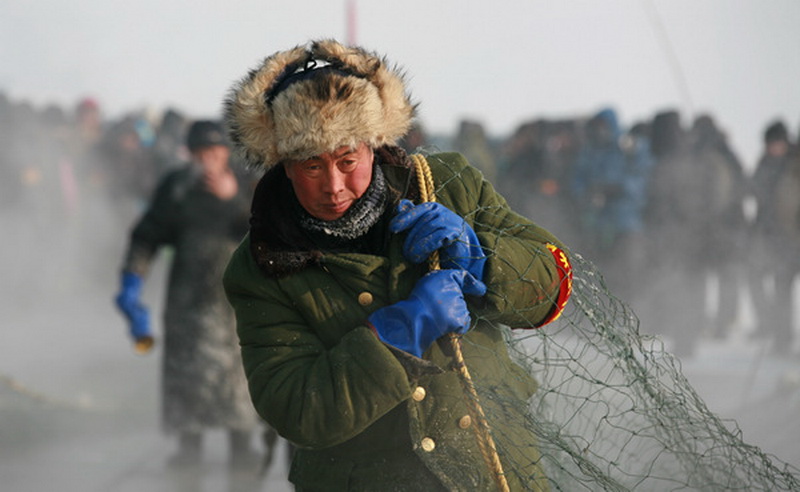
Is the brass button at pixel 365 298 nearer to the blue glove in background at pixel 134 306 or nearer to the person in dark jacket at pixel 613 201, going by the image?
the blue glove in background at pixel 134 306

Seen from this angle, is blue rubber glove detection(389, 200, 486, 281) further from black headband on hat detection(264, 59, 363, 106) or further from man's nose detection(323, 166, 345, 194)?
black headband on hat detection(264, 59, 363, 106)

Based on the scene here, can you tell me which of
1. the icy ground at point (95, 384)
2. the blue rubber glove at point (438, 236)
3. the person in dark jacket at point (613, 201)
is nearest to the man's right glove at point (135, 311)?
the icy ground at point (95, 384)

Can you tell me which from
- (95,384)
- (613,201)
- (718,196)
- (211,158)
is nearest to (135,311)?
(211,158)

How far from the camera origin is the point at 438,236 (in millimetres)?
2008

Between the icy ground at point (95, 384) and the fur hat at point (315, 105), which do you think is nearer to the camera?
the fur hat at point (315, 105)

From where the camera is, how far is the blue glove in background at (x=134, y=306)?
5191 mm

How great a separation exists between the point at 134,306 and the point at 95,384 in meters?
2.99

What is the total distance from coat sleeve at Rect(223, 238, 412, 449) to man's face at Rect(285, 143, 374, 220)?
17cm

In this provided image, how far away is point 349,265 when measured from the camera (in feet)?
6.81

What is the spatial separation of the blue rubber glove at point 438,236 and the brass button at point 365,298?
11 cm

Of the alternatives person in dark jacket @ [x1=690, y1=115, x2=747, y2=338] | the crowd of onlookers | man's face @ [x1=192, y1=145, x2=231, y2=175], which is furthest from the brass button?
person in dark jacket @ [x1=690, y1=115, x2=747, y2=338]

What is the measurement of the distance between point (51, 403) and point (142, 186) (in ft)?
13.1

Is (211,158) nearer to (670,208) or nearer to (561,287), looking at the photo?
(561,287)

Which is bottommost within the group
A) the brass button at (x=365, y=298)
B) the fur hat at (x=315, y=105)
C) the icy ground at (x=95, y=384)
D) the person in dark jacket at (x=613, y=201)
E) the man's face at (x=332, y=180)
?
the icy ground at (x=95, y=384)
